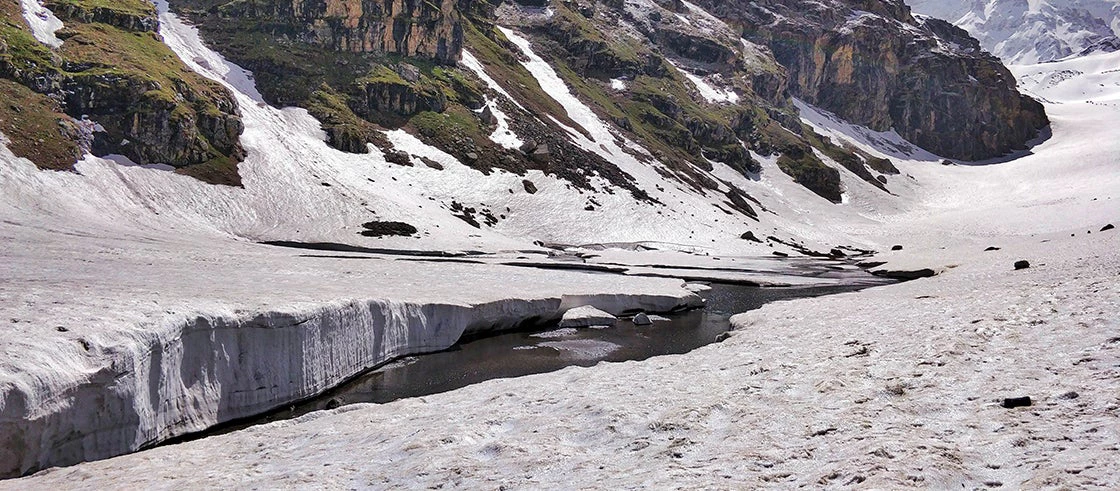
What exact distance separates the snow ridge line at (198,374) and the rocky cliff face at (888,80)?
580 ft

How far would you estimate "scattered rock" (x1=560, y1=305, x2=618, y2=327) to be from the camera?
29.7 meters

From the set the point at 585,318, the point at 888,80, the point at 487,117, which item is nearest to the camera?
the point at 585,318

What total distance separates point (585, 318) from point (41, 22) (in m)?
58.0

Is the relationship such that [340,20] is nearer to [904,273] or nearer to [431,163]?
[431,163]

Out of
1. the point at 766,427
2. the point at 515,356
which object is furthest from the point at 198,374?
the point at 766,427

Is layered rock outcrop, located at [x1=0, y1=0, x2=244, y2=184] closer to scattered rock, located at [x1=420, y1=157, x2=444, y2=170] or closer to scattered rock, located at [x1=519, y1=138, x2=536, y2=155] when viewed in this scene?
scattered rock, located at [x1=420, y1=157, x2=444, y2=170]

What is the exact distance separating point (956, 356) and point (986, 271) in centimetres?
→ 2575

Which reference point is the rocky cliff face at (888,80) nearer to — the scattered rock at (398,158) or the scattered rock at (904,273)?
the scattered rock at (398,158)

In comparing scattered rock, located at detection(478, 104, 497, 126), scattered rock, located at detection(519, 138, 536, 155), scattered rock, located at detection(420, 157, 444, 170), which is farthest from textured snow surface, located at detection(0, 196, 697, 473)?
scattered rock, located at detection(478, 104, 497, 126)

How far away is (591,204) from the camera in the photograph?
70750 millimetres

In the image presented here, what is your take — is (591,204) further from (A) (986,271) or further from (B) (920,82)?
(B) (920,82)

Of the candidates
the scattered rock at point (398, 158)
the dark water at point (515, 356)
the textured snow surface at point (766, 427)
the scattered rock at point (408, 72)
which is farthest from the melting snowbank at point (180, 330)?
the scattered rock at point (408, 72)

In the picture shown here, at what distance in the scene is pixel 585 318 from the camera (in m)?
30.0

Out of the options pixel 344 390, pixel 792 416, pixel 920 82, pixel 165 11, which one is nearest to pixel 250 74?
pixel 165 11
